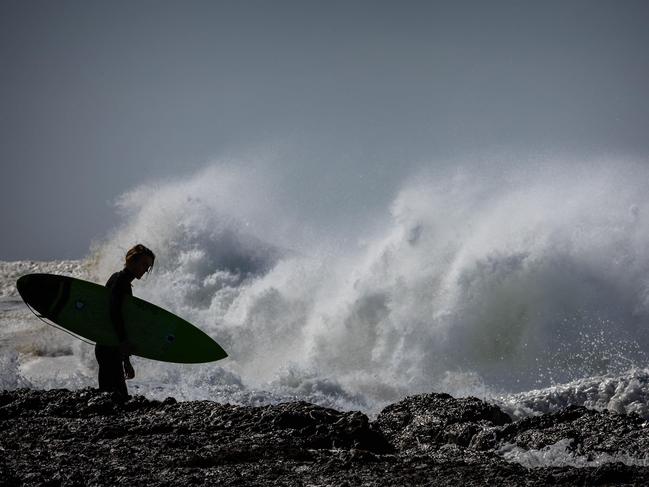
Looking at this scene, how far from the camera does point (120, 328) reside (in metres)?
5.75

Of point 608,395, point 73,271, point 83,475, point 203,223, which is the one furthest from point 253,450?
point 73,271

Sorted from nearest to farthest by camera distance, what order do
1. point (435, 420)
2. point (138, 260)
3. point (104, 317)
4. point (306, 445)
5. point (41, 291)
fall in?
point (306, 445)
point (435, 420)
point (138, 260)
point (104, 317)
point (41, 291)

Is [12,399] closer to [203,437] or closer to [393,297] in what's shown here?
[203,437]

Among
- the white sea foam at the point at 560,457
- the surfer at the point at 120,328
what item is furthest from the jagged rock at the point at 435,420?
the surfer at the point at 120,328

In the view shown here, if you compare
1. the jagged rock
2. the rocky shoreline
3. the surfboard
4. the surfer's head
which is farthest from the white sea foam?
the surfboard

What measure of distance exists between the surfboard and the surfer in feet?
2.19

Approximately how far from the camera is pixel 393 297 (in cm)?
1559

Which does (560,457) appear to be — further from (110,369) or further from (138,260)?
(110,369)

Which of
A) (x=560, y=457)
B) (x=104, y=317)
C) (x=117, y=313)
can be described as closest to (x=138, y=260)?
(x=117, y=313)

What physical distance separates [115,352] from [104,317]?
2.71 ft

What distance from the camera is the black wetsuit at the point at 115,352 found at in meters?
5.76

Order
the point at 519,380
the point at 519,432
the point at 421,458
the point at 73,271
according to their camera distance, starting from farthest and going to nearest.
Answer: the point at 73,271 < the point at 519,380 < the point at 519,432 < the point at 421,458

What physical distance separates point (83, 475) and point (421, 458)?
1.71m

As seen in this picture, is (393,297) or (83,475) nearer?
(83,475)
